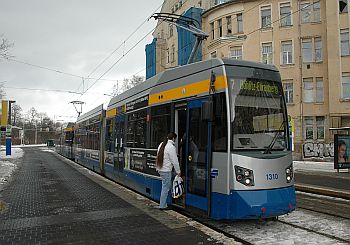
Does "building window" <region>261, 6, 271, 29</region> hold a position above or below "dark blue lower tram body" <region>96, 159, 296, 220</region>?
above

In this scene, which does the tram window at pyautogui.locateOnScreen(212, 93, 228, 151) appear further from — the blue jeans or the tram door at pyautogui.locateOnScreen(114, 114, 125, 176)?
the tram door at pyautogui.locateOnScreen(114, 114, 125, 176)

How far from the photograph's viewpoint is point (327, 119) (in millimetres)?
32094

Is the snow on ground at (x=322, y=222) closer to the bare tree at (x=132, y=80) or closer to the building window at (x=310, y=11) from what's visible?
the building window at (x=310, y=11)

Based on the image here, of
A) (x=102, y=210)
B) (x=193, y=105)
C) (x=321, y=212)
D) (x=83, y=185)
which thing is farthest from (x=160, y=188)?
(x=83, y=185)

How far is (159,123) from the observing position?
372 inches

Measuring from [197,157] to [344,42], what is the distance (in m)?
28.5

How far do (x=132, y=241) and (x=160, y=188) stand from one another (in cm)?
291

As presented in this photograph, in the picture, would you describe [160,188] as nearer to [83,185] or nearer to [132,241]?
[132,241]

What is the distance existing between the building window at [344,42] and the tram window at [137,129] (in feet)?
83.2

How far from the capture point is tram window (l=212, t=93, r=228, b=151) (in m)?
6.94

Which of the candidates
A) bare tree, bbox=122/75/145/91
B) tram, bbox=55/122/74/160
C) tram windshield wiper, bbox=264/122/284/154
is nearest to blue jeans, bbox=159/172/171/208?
tram windshield wiper, bbox=264/122/284/154

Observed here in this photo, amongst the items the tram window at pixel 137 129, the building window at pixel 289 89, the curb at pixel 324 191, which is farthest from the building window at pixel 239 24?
the tram window at pixel 137 129

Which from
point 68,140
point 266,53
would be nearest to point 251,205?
point 68,140

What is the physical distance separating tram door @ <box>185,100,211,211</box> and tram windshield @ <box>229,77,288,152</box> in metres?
0.65
